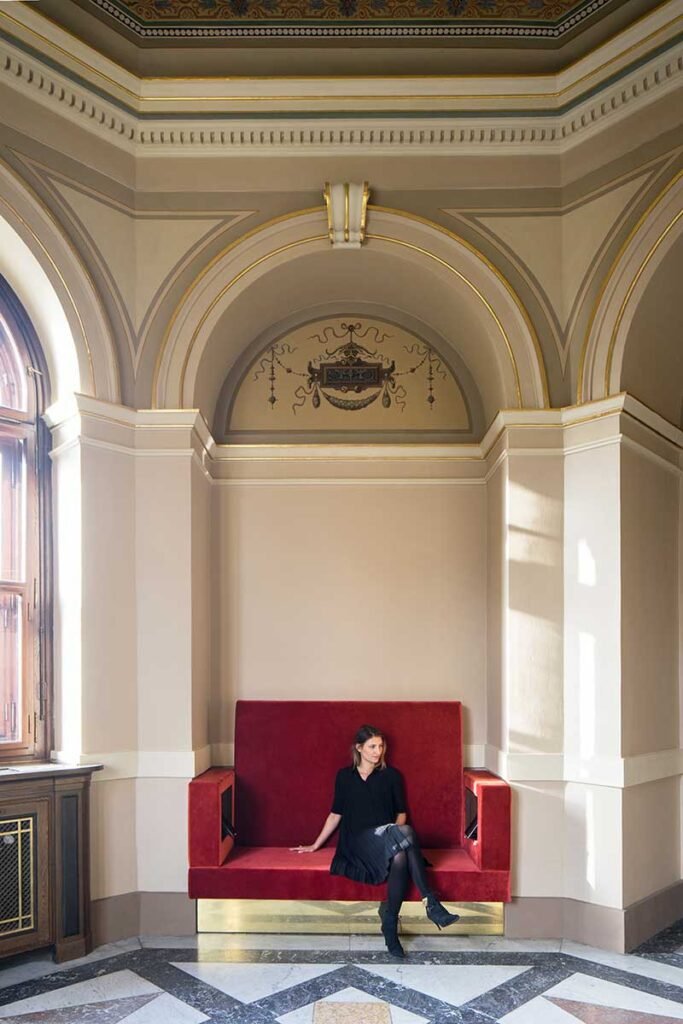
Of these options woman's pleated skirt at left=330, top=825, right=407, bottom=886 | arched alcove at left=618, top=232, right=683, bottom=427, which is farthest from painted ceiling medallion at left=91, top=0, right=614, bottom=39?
woman's pleated skirt at left=330, top=825, right=407, bottom=886

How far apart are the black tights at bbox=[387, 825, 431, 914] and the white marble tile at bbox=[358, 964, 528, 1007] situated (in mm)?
292

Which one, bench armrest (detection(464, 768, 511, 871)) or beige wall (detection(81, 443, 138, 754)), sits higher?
beige wall (detection(81, 443, 138, 754))

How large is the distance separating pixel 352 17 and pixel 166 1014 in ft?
16.7

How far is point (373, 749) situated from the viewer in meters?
5.25

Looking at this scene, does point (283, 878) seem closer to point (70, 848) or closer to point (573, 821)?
point (70, 848)

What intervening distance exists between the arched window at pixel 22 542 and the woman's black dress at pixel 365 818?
1.69 metres

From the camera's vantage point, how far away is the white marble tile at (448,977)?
4.26 m

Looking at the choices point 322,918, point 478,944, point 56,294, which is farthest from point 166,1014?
point 56,294

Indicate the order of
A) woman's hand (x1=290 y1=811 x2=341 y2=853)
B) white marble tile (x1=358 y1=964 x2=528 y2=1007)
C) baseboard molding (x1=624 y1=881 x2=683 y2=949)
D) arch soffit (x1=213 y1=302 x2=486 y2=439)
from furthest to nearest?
arch soffit (x1=213 y1=302 x2=486 y2=439), woman's hand (x1=290 y1=811 x2=341 y2=853), baseboard molding (x1=624 y1=881 x2=683 y2=949), white marble tile (x1=358 y1=964 x2=528 y2=1007)

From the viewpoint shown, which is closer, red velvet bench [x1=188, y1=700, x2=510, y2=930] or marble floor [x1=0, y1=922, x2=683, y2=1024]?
marble floor [x1=0, y1=922, x2=683, y2=1024]

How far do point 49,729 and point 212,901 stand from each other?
1306mm

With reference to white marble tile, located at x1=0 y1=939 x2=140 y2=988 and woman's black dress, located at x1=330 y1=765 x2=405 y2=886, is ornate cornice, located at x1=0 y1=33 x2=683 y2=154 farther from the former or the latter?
white marble tile, located at x1=0 y1=939 x2=140 y2=988

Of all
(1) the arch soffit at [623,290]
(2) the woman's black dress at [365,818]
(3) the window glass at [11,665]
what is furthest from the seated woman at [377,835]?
(1) the arch soffit at [623,290]

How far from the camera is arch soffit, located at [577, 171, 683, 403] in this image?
15.5ft
